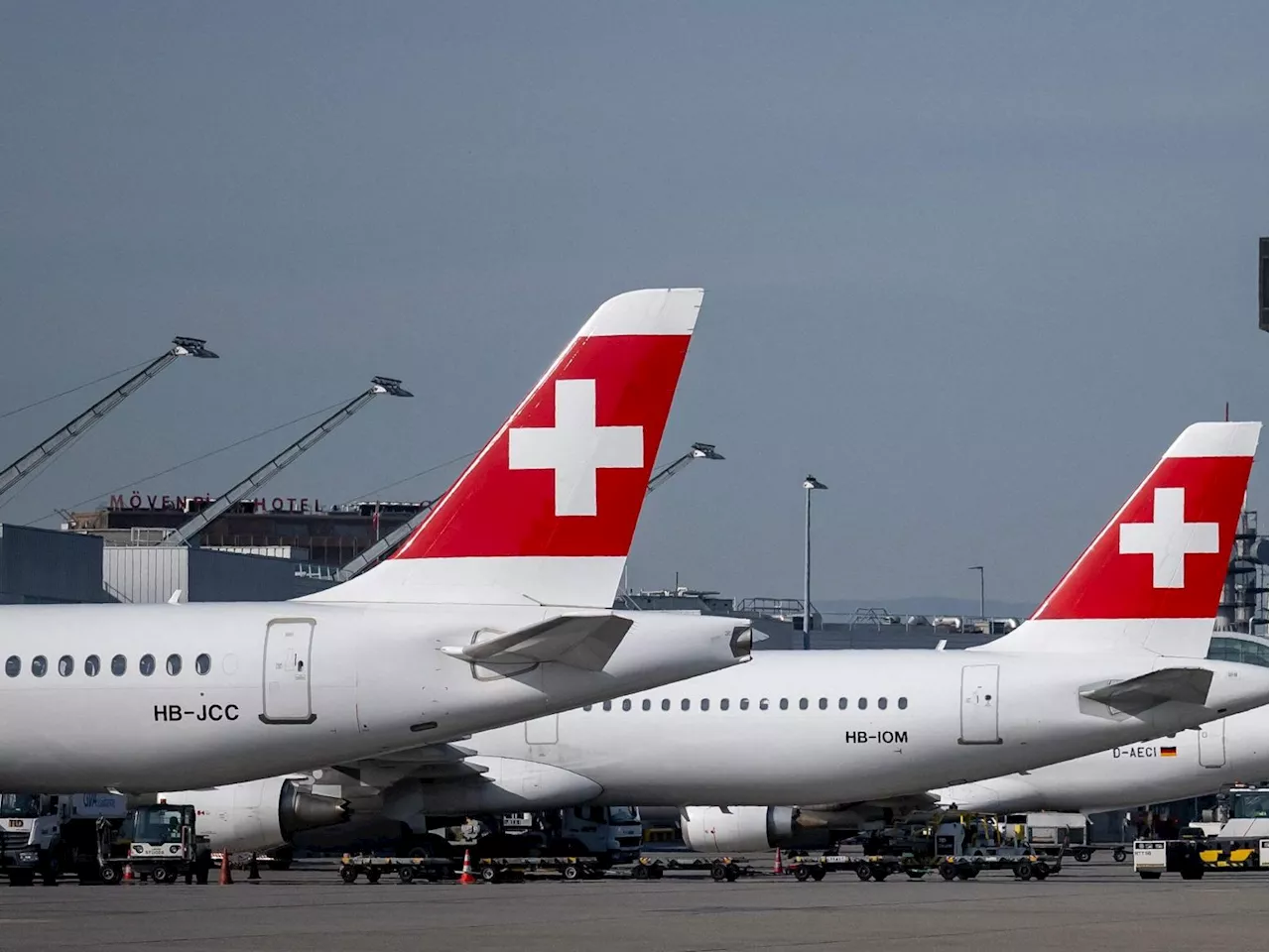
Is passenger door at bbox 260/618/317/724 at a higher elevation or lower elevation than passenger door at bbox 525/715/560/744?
higher

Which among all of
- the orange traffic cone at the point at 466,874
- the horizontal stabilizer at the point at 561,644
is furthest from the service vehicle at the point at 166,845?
the horizontal stabilizer at the point at 561,644

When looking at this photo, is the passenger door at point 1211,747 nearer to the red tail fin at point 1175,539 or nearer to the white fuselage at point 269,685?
the red tail fin at point 1175,539

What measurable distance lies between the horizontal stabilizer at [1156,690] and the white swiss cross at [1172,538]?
3.20 metres

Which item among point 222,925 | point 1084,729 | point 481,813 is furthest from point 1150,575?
point 222,925

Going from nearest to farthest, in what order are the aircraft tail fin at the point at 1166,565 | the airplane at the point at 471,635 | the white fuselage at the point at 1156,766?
the airplane at the point at 471,635, the aircraft tail fin at the point at 1166,565, the white fuselage at the point at 1156,766

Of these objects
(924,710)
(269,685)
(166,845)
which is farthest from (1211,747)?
(269,685)

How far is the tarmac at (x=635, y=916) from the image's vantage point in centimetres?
2153

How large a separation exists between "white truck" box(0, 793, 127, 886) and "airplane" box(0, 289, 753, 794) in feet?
27.3

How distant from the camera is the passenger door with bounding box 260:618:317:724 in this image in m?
27.6

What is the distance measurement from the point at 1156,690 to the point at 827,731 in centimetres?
636

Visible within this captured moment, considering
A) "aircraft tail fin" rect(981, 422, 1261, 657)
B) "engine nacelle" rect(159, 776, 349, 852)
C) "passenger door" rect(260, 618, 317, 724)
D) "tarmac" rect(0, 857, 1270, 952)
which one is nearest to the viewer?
"tarmac" rect(0, 857, 1270, 952)

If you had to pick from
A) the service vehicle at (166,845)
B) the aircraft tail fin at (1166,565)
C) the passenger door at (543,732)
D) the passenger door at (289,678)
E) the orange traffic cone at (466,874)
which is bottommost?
the orange traffic cone at (466,874)

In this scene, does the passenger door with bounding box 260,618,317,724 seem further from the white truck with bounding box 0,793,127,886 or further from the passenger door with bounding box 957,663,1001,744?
the passenger door with bounding box 957,663,1001,744

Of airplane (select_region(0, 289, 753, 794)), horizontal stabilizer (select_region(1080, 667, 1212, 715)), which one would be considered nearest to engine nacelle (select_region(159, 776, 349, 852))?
airplane (select_region(0, 289, 753, 794))
